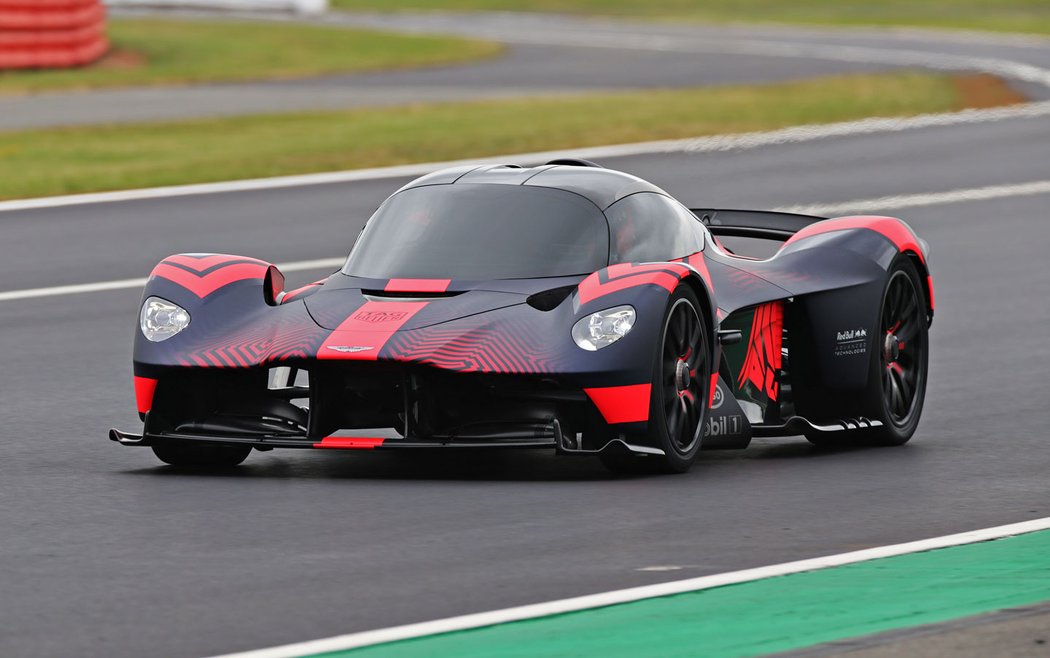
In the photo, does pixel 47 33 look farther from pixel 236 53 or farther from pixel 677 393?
pixel 677 393

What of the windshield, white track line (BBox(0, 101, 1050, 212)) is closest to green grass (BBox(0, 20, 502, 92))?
white track line (BBox(0, 101, 1050, 212))

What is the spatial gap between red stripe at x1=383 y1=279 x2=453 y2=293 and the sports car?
1cm

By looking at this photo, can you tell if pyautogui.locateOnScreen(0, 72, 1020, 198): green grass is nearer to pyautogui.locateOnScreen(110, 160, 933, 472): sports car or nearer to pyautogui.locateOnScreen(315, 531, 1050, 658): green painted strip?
pyautogui.locateOnScreen(110, 160, 933, 472): sports car

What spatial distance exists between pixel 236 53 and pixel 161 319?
2925 cm

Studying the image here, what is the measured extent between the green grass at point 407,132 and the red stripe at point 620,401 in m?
12.3

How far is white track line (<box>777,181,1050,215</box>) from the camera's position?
1909 centimetres

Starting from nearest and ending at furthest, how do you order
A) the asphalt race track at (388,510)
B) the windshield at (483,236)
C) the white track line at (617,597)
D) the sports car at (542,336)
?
the white track line at (617,597), the asphalt race track at (388,510), the sports car at (542,336), the windshield at (483,236)

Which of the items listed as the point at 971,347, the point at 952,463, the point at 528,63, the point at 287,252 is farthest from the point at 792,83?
the point at 952,463

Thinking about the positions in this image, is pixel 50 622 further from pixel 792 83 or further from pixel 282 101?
pixel 792 83

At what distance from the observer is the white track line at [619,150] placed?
1927cm

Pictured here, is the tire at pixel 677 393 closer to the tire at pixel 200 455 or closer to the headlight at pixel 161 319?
the tire at pixel 200 455

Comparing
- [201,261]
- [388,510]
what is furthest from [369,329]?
[201,261]

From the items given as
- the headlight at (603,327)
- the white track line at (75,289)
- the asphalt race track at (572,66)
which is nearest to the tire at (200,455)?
the headlight at (603,327)

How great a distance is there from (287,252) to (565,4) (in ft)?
151
